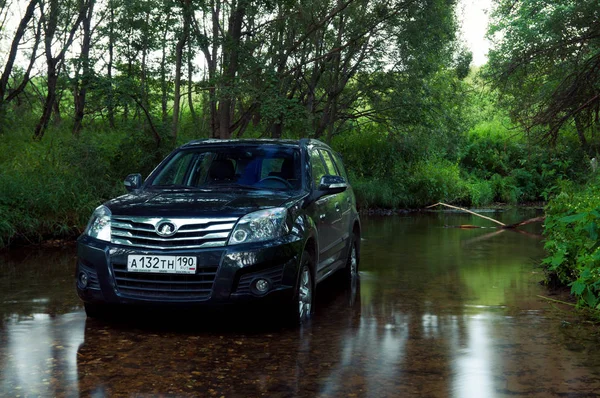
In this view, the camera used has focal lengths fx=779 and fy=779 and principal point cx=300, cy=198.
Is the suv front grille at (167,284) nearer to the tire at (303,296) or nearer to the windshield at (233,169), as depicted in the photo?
the tire at (303,296)

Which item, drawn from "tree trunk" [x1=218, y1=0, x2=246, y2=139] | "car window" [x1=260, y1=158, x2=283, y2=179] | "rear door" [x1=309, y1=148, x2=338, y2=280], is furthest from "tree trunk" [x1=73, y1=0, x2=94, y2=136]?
"car window" [x1=260, y1=158, x2=283, y2=179]

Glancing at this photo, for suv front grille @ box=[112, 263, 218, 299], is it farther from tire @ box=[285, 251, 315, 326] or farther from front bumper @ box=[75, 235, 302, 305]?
tire @ box=[285, 251, 315, 326]

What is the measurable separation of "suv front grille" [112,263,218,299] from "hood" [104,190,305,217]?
0.51 m

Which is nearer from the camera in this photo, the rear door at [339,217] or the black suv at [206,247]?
the black suv at [206,247]

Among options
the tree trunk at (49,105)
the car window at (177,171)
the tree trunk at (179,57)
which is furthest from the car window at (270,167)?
the tree trunk at (49,105)

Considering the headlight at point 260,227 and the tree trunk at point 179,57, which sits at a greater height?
the tree trunk at point 179,57

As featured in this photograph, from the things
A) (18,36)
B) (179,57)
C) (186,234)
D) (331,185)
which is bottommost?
(186,234)

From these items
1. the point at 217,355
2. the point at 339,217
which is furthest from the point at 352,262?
the point at 217,355

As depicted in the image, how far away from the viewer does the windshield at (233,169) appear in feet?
25.8

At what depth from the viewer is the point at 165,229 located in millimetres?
6590

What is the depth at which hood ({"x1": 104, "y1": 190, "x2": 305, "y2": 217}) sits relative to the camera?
6699 mm

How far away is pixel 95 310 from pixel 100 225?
85 cm

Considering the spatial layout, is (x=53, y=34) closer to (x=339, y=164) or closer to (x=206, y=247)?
(x=339, y=164)

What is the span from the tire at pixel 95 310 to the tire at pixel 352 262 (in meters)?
3.44
